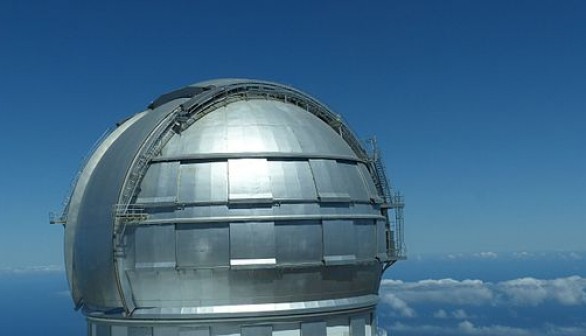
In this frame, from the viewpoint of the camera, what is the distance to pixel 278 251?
29688 mm

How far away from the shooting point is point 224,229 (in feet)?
96.3

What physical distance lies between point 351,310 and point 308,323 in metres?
2.42

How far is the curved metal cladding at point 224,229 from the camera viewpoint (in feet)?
96.6

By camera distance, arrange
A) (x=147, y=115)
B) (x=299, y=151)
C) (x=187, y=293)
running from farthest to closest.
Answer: (x=147, y=115) → (x=299, y=151) → (x=187, y=293)

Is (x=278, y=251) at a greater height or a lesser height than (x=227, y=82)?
lesser

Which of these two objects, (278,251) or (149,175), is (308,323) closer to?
(278,251)

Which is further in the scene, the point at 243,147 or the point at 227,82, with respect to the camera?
the point at 227,82

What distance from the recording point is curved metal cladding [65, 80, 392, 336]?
29.5m

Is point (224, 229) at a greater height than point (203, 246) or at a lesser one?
greater

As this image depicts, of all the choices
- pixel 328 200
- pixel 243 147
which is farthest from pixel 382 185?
pixel 243 147

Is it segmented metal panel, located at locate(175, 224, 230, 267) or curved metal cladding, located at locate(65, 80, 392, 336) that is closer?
segmented metal panel, located at locate(175, 224, 230, 267)

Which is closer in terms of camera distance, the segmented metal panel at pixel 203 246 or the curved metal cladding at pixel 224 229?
the segmented metal panel at pixel 203 246

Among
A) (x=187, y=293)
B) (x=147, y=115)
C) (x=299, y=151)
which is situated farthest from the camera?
(x=147, y=115)

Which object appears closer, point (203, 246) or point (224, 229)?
point (203, 246)
